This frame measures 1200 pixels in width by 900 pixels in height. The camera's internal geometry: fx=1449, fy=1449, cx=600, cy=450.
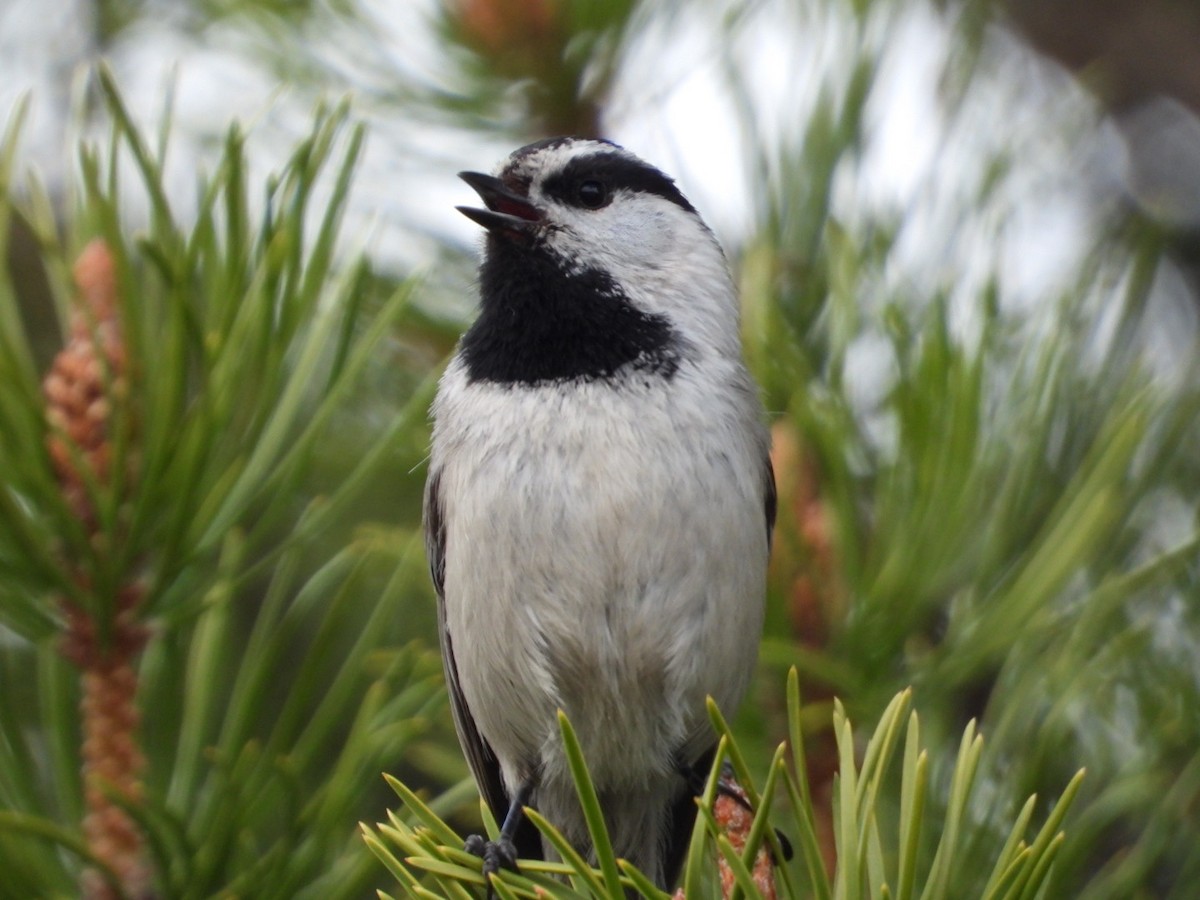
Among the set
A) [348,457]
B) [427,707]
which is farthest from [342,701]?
[348,457]

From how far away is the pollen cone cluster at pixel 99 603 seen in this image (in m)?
1.20

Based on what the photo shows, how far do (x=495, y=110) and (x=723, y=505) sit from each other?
0.64 metres

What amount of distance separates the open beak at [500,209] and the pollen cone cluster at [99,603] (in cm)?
55

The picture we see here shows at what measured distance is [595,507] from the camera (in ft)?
4.95

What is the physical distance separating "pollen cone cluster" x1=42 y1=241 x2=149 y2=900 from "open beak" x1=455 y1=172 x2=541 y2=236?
0.55 m

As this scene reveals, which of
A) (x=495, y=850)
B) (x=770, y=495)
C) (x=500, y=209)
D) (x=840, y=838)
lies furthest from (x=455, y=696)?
(x=840, y=838)

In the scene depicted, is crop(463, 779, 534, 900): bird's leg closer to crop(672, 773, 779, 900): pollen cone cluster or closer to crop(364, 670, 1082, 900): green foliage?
crop(672, 773, 779, 900): pollen cone cluster

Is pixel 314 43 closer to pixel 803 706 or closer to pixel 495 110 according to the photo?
pixel 495 110

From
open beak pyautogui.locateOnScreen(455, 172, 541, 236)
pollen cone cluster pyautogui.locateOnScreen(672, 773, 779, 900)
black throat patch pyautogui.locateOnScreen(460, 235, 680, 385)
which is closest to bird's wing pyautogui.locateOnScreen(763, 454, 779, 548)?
black throat patch pyautogui.locateOnScreen(460, 235, 680, 385)

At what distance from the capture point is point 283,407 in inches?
50.7

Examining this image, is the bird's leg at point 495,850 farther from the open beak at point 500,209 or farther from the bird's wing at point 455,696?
the open beak at point 500,209

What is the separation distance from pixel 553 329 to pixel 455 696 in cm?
48

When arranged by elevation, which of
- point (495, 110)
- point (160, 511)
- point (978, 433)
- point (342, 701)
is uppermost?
point (495, 110)

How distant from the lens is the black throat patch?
1.63 meters
